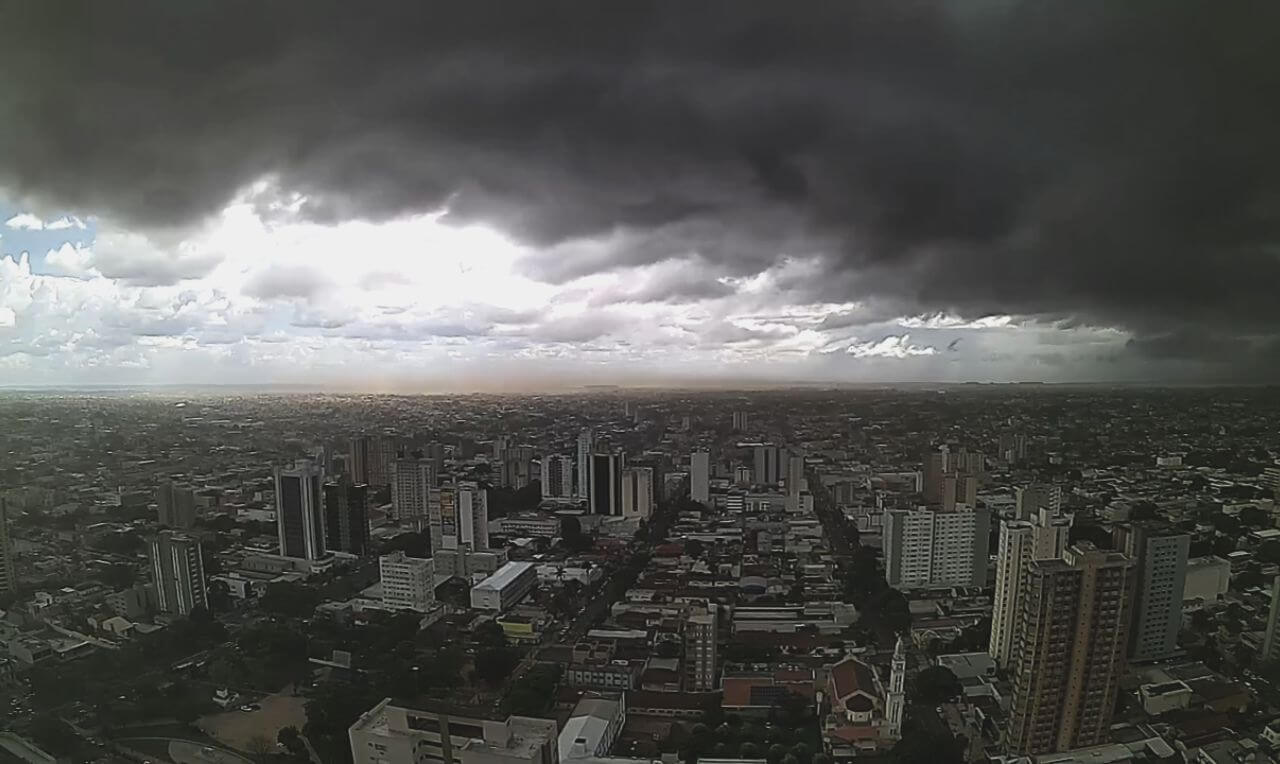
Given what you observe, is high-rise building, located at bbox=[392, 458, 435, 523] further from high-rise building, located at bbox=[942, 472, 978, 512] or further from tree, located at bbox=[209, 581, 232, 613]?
high-rise building, located at bbox=[942, 472, 978, 512]

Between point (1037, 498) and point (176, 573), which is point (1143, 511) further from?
point (176, 573)

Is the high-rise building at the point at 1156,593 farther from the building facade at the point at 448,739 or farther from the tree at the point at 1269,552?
the building facade at the point at 448,739

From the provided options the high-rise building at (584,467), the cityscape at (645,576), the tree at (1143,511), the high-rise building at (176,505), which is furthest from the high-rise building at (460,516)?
the tree at (1143,511)

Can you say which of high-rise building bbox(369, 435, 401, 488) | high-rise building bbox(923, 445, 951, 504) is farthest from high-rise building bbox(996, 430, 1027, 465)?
high-rise building bbox(369, 435, 401, 488)

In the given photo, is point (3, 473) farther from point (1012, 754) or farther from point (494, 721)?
point (1012, 754)

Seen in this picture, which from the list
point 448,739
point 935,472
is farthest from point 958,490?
point 448,739
